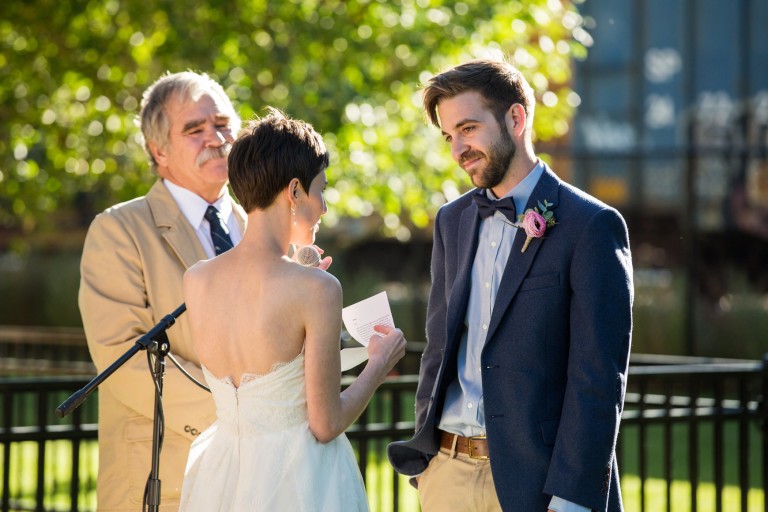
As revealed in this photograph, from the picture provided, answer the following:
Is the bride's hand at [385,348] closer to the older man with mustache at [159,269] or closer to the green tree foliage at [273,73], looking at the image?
the older man with mustache at [159,269]

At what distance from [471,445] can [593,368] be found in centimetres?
52

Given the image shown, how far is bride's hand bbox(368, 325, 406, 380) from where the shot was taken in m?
3.47

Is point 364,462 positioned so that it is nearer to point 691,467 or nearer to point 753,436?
point 691,467

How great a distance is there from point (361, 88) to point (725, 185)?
10170 millimetres

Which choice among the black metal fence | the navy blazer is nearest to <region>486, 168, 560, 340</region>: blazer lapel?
the navy blazer

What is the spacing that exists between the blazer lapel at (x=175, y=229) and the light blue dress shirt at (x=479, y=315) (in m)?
1.18

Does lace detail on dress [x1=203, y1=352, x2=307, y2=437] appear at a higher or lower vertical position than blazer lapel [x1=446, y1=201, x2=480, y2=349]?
lower

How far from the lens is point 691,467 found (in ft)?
22.0

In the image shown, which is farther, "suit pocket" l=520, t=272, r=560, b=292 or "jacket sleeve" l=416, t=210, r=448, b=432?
"jacket sleeve" l=416, t=210, r=448, b=432

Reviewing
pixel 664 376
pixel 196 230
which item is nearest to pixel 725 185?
pixel 664 376

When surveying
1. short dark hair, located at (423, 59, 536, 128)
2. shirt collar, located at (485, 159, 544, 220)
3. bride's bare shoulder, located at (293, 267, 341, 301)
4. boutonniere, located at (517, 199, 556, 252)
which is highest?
short dark hair, located at (423, 59, 536, 128)

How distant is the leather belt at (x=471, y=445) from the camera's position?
3.62 meters

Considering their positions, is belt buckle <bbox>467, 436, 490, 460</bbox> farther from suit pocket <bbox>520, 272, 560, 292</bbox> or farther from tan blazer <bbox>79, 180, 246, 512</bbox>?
tan blazer <bbox>79, 180, 246, 512</bbox>

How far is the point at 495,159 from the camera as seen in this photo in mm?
3650
